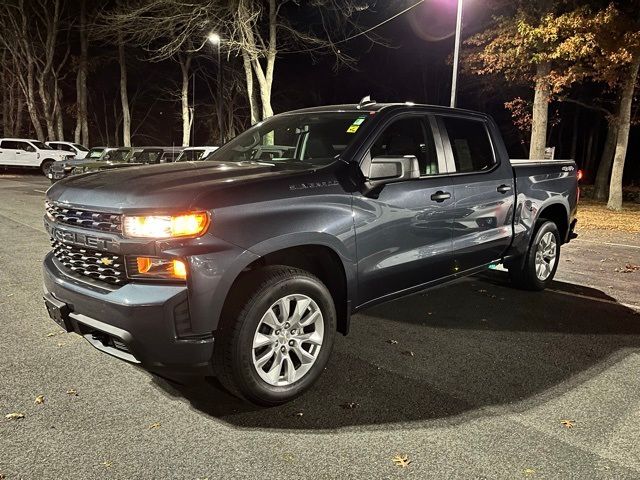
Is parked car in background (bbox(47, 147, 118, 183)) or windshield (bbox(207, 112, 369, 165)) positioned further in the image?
parked car in background (bbox(47, 147, 118, 183))

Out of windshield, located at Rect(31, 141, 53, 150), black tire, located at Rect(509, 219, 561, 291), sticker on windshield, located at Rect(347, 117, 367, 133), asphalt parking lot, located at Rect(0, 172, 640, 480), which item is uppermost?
sticker on windshield, located at Rect(347, 117, 367, 133)

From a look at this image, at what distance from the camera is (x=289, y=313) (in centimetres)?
344

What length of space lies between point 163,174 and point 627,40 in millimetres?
14282

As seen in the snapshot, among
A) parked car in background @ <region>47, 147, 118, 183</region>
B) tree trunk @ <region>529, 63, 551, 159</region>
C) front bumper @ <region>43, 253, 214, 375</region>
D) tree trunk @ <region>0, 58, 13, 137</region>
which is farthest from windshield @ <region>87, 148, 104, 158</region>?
tree trunk @ <region>0, 58, 13, 137</region>

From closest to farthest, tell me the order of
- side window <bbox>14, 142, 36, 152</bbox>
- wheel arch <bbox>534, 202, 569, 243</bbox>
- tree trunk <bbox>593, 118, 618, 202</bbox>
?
wheel arch <bbox>534, 202, 569, 243</bbox>, tree trunk <bbox>593, 118, 618, 202</bbox>, side window <bbox>14, 142, 36, 152</bbox>

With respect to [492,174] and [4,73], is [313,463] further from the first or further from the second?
[4,73]

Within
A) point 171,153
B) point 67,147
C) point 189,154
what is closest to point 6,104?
point 67,147

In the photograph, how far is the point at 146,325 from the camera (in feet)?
9.60

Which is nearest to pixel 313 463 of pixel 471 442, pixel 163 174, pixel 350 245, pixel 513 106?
pixel 471 442

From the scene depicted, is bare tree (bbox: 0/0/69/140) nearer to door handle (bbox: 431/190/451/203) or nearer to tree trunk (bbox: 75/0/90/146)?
tree trunk (bbox: 75/0/90/146)

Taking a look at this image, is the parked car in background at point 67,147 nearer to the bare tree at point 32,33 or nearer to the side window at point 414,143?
the bare tree at point 32,33

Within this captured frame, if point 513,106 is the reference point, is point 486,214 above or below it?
below

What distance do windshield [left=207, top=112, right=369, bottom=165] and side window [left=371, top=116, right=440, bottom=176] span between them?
0.34 meters

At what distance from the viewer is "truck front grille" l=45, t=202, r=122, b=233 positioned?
3.10 meters
